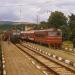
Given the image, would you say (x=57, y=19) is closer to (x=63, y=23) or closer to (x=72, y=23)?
(x=63, y=23)

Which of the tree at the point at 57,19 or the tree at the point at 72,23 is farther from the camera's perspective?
the tree at the point at 57,19

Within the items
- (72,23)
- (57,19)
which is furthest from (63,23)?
(72,23)

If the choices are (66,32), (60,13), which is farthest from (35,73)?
(60,13)

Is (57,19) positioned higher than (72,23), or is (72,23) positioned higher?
(57,19)

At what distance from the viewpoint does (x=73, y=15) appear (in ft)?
241

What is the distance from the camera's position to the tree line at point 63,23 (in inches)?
2506

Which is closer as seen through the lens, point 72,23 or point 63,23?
point 72,23

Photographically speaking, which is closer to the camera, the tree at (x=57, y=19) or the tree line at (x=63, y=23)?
the tree line at (x=63, y=23)

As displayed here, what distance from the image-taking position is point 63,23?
85.9 meters

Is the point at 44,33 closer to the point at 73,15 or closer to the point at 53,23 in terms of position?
the point at 73,15

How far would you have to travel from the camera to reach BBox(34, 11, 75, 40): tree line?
6365 cm

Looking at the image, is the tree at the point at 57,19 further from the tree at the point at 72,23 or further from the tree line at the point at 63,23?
the tree at the point at 72,23

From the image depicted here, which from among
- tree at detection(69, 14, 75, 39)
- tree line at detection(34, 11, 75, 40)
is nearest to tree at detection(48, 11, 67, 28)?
tree line at detection(34, 11, 75, 40)

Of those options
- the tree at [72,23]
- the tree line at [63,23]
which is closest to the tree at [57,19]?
the tree line at [63,23]
